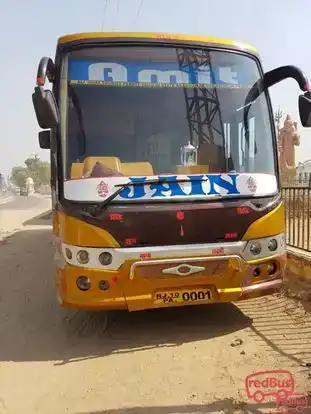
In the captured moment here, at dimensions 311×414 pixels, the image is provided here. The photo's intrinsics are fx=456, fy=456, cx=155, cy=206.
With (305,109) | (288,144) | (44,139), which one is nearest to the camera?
(305,109)

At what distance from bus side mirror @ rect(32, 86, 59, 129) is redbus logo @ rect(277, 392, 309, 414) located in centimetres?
301

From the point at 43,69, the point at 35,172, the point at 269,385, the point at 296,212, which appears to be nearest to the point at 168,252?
the point at 269,385

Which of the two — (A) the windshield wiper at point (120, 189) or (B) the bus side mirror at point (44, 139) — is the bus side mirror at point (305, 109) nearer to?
(A) the windshield wiper at point (120, 189)

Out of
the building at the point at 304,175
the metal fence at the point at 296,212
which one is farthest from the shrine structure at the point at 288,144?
the metal fence at the point at 296,212

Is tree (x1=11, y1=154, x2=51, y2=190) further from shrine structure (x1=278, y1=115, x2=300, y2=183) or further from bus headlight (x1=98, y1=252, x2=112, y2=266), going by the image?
bus headlight (x1=98, y1=252, x2=112, y2=266)

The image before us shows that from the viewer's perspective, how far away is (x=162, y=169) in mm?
4641

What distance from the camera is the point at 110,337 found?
4891 millimetres

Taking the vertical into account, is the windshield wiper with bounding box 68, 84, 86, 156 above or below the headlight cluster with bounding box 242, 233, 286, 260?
above

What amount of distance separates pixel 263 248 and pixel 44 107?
2.52m

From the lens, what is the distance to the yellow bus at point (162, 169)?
4320 mm

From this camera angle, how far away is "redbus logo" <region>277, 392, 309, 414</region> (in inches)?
126

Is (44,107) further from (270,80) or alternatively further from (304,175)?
(304,175)

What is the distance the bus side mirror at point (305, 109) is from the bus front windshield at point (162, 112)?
0.34m

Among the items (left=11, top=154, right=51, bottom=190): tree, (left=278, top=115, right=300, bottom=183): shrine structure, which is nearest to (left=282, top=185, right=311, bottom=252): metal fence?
(left=278, top=115, right=300, bottom=183): shrine structure
